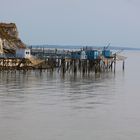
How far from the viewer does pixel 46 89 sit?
57906 millimetres

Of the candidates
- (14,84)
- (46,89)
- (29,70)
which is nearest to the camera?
(46,89)

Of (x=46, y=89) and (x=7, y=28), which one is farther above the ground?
(x=7, y=28)

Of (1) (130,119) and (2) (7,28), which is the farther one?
(2) (7,28)

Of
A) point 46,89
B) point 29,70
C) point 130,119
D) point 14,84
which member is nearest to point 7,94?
point 46,89

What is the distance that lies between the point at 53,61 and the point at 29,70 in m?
9.06

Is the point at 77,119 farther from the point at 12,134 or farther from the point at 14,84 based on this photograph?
the point at 14,84

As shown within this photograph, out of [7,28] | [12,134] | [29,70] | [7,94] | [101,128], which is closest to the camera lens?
[12,134]

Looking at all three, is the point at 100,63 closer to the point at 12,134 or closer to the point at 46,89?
the point at 46,89

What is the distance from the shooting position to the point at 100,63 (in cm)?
9500

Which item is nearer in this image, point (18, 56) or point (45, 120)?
point (45, 120)

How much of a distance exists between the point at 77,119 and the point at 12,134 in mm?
6384

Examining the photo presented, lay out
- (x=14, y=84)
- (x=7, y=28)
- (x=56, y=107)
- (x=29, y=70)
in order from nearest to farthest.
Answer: (x=56, y=107) < (x=14, y=84) < (x=29, y=70) < (x=7, y=28)

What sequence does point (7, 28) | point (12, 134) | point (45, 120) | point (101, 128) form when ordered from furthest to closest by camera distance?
point (7, 28)
point (45, 120)
point (101, 128)
point (12, 134)

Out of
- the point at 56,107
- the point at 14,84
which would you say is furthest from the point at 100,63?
the point at 56,107
